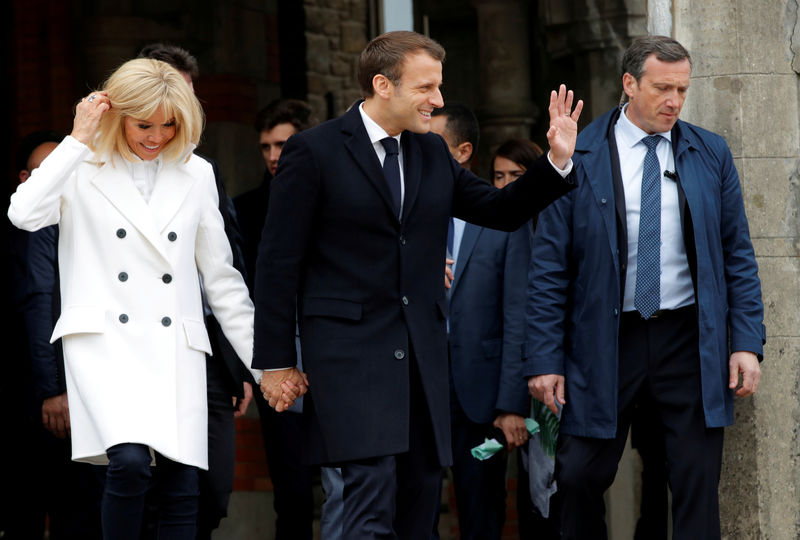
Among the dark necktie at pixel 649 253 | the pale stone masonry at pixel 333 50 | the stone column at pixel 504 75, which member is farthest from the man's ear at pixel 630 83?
the pale stone masonry at pixel 333 50

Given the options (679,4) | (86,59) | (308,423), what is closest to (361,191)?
(308,423)

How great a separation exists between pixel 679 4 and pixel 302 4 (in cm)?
489

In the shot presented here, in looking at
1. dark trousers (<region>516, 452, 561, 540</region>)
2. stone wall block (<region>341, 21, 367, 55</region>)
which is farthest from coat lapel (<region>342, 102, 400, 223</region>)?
stone wall block (<region>341, 21, 367, 55</region>)

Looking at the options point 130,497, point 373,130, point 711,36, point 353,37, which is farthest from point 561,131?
point 353,37

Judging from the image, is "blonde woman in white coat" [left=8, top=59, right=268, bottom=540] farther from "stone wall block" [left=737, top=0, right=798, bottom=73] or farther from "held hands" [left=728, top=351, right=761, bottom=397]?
"stone wall block" [left=737, top=0, right=798, bottom=73]

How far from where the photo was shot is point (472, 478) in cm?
633

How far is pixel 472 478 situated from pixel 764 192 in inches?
64.8

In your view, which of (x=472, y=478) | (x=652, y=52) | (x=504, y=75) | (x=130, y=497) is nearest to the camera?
(x=130, y=497)

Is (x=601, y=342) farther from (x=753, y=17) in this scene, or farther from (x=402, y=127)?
(x=753, y=17)

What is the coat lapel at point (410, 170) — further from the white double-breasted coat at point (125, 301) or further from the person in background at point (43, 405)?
the person in background at point (43, 405)

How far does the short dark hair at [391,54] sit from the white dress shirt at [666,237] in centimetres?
92

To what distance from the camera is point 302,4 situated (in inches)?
413

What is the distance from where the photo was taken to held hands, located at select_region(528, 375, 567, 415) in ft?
18.0

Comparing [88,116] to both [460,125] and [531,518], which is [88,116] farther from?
[531,518]
